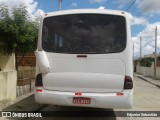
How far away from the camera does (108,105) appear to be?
7.46 meters

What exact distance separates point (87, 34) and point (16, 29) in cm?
694

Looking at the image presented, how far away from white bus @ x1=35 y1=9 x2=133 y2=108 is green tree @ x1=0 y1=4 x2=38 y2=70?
20.9ft

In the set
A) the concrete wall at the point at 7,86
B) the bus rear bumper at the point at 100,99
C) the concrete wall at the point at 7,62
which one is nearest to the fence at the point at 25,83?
the concrete wall at the point at 7,62

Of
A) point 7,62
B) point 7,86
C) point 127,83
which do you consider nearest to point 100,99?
point 127,83

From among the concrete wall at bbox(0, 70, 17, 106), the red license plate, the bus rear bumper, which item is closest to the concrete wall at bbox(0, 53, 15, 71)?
the concrete wall at bbox(0, 70, 17, 106)

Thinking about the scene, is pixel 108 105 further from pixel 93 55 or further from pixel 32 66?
pixel 32 66

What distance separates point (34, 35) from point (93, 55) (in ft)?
26.1

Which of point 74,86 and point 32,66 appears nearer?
point 74,86

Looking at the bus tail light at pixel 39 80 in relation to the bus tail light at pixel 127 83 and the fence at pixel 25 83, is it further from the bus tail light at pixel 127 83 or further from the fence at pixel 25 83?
the fence at pixel 25 83

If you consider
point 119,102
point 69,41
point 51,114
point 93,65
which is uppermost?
point 69,41

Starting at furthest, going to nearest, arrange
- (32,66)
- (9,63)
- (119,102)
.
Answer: (32,66) < (9,63) < (119,102)

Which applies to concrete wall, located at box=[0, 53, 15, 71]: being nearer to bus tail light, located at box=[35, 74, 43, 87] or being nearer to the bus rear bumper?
bus tail light, located at box=[35, 74, 43, 87]

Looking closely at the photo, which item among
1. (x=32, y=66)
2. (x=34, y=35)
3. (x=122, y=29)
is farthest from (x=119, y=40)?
(x=32, y=66)

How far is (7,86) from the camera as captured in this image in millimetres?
10031
